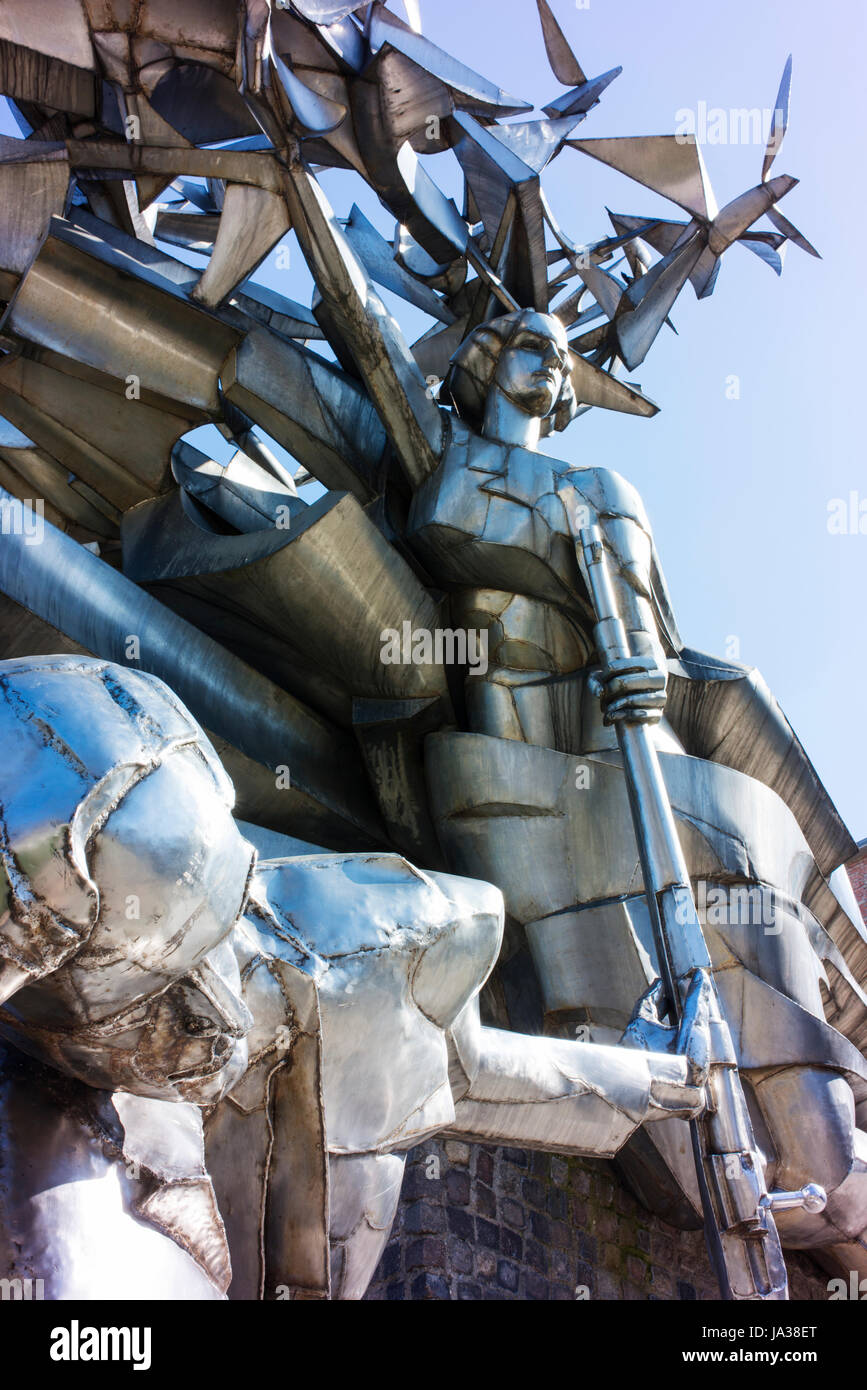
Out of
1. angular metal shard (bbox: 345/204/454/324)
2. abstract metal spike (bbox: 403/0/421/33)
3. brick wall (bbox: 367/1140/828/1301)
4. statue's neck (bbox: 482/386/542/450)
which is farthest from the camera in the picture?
angular metal shard (bbox: 345/204/454/324)

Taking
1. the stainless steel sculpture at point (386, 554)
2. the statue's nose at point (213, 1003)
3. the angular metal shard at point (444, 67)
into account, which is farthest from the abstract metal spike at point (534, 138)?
the statue's nose at point (213, 1003)

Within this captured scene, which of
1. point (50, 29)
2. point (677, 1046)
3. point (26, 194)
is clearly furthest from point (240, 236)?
point (677, 1046)

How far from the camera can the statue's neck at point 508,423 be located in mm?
5738

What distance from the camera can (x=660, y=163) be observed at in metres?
6.75

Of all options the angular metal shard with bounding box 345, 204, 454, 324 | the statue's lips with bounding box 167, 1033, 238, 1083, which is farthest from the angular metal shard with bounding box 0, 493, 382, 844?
the angular metal shard with bounding box 345, 204, 454, 324

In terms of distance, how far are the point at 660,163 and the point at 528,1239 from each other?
4961 millimetres

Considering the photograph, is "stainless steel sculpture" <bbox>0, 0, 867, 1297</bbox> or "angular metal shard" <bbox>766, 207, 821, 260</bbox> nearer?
"stainless steel sculpture" <bbox>0, 0, 867, 1297</bbox>

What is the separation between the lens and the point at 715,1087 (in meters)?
3.32

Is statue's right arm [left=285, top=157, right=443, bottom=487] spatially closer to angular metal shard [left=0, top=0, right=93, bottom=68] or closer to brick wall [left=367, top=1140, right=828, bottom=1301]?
angular metal shard [left=0, top=0, right=93, bottom=68]

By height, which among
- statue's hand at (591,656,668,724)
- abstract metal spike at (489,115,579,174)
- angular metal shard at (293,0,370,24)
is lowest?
statue's hand at (591,656,668,724)

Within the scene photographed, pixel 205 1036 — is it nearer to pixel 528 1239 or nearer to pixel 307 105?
pixel 528 1239

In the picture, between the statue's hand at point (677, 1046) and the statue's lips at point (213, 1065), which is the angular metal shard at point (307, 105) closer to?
the statue's hand at point (677, 1046)

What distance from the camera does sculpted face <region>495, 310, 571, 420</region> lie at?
579 cm

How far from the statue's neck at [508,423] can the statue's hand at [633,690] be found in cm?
141
